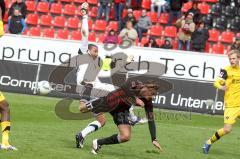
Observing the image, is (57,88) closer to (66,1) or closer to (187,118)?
(187,118)

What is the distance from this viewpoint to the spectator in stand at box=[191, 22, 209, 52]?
94.1 ft

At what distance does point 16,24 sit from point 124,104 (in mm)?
17217

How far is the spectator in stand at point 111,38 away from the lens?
28.2m

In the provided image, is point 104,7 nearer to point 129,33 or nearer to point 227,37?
point 129,33

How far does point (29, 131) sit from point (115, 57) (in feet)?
33.5

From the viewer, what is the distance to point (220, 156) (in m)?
15.7

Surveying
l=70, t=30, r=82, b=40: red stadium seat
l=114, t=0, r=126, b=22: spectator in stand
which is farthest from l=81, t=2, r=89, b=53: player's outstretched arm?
l=114, t=0, r=126, b=22: spectator in stand

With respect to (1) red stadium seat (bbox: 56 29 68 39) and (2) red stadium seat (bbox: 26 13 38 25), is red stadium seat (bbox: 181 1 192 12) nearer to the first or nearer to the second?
(1) red stadium seat (bbox: 56 29 68 39)

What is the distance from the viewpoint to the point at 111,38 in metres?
28.5

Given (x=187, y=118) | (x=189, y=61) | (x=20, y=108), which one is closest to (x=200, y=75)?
(x=189, y=61)

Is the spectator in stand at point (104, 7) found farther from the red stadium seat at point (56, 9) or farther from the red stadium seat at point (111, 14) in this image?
the red stadium seat at point (56, 9)

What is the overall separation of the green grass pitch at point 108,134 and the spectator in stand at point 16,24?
655 centimetres

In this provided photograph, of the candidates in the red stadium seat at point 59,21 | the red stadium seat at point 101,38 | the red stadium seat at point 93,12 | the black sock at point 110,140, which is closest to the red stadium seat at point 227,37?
the red stadium seat at point 101,38

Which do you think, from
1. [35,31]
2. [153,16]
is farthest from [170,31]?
[35,31]
